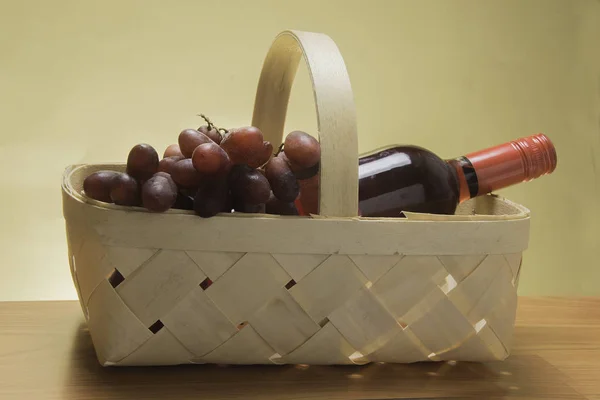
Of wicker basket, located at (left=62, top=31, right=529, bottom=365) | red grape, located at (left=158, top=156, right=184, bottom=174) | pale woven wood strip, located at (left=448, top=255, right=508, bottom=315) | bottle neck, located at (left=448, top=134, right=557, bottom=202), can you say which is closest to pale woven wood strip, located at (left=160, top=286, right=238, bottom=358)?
wicker basket, located at (left=62, top=31, right=529, bottom=365)

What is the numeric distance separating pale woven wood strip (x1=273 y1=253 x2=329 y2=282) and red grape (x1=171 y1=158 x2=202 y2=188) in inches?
3.6

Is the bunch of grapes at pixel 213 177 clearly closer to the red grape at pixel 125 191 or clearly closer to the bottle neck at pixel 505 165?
the red grape at pixel 125 191

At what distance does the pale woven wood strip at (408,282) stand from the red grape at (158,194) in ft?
0.63

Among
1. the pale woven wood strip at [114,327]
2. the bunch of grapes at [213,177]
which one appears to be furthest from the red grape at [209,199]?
the pale woven wood strip at [114,327]

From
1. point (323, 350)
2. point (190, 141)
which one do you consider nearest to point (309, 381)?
point (323, 350)

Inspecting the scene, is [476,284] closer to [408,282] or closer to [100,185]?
[408,282]

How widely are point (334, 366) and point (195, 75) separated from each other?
0.97 meters

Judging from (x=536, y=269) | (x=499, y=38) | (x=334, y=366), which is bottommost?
(x=536, y=269)

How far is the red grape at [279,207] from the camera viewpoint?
2.03 feet

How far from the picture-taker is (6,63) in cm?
140

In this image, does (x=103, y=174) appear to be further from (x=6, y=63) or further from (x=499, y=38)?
(x=499, y=38)

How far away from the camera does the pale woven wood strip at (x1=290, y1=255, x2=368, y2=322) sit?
1.96ft

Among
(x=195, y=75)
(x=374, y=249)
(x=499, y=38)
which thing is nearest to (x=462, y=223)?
(x=374, y=249)

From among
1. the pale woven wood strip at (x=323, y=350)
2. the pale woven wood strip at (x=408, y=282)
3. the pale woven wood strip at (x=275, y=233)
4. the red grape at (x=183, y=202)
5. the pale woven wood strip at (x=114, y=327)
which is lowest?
the pale woven wood strip at (x=323, y=350)
